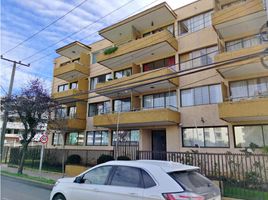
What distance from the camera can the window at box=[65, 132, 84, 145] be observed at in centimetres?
2506

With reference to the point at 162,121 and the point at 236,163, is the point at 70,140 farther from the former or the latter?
the point at 236,163

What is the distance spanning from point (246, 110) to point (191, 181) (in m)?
9.88

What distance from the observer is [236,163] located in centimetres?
1027

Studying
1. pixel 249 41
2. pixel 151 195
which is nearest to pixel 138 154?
pixel 151 195

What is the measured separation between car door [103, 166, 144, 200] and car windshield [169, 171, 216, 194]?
0.81 meters

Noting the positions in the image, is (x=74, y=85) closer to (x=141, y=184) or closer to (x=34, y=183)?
(x=34, y=183)

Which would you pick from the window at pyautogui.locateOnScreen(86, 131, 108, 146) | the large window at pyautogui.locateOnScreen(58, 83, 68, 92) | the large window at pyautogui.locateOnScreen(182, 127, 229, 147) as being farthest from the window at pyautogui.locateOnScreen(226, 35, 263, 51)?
the large window at pyautogui.locateOnScreen(58, 83, 68, 92)

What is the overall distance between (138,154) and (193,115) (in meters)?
5.83

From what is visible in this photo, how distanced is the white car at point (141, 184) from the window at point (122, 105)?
1521 centimetres

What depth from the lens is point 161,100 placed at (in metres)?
19.3

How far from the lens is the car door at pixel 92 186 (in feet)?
18.4

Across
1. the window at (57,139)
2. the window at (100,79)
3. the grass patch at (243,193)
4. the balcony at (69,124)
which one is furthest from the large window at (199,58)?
the window at (57,139)

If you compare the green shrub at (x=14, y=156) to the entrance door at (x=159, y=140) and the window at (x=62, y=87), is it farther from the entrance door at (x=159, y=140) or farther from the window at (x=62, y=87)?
the entrance door at (x=159, y=140)

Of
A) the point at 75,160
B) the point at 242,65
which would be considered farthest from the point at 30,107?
the point at 242,65
